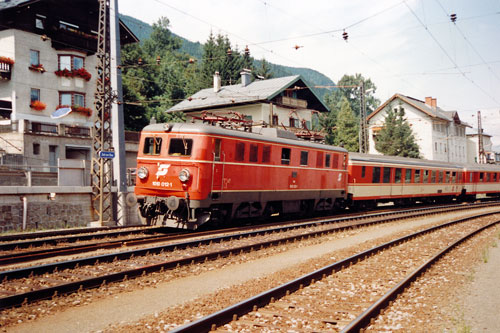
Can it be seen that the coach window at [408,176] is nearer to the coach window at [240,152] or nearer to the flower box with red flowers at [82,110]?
the coach window at [240,152]

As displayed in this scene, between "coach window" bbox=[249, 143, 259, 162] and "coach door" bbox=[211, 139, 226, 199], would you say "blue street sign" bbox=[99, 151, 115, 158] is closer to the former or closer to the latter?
"coach door" bbox=[211, 139, 226, 199]

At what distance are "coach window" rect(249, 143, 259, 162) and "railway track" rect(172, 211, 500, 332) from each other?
544cm

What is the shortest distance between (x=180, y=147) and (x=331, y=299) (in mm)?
7793

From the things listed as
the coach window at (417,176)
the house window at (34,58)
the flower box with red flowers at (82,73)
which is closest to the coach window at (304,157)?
the coach window at (417,176)

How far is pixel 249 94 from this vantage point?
39.7 meters

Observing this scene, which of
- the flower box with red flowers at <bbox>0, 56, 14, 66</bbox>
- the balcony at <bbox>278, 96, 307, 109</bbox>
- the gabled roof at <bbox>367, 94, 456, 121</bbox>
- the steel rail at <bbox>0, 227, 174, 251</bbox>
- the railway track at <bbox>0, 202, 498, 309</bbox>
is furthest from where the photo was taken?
the gabled roof at <bbox>367, 94, 456, 121</bbox>

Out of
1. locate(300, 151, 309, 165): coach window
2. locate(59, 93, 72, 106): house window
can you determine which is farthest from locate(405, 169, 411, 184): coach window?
locate(59, 93, 72, 106): house window

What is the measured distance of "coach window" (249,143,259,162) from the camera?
15.1 meters

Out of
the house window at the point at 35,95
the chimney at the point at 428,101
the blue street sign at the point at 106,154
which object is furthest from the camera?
the chimney at the point at 428,101

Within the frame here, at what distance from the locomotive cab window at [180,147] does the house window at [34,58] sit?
79.8 ft

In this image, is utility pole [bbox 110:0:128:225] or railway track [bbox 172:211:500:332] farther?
utility pole [bbox 110:0:128:225]

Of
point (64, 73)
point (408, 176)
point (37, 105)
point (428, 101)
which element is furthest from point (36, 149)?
point (428, 101)

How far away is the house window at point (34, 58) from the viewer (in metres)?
32.9

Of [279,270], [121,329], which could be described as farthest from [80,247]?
[121,329]
